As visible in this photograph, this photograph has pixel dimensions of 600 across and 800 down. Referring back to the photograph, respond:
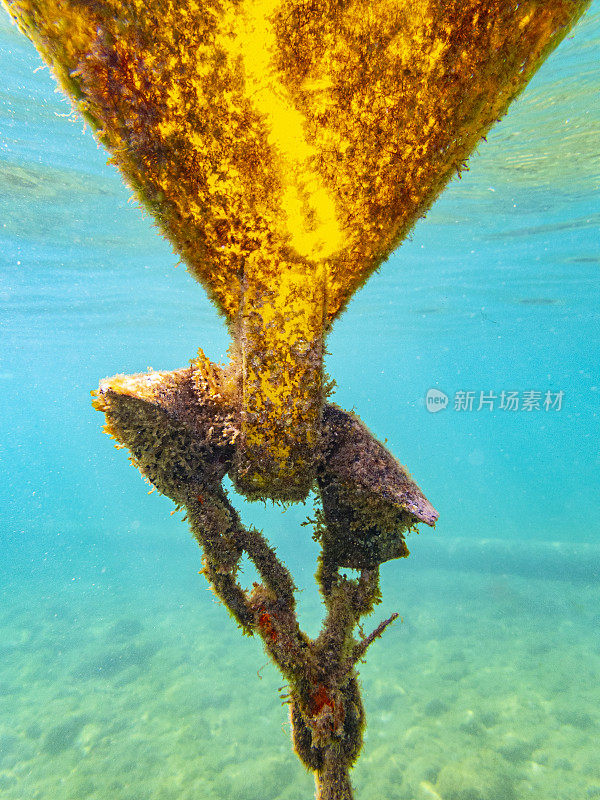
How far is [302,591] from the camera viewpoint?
436cm

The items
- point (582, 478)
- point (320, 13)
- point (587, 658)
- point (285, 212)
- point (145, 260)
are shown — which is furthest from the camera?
point (582, 478)

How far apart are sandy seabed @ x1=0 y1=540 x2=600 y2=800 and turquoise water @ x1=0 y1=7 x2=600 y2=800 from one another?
0.06 metres

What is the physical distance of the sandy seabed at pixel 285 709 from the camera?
927 centimetres

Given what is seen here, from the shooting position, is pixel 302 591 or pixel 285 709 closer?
pixel 302 591

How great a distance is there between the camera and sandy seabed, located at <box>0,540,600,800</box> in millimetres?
9273

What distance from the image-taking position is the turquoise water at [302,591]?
31.8ft

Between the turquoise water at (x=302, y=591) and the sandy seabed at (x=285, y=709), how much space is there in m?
0.06

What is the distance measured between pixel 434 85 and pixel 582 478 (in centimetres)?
8401

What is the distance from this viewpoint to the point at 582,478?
70188 mm

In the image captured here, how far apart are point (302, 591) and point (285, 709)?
9.79 m

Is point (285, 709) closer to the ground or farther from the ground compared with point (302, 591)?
closer to the ground

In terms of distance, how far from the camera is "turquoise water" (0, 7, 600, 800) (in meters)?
9.70

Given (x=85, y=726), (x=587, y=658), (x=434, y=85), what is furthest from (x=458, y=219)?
(x=85, y=726)

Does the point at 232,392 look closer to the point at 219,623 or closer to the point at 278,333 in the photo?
the point at 278,333
